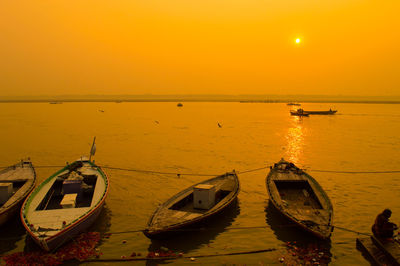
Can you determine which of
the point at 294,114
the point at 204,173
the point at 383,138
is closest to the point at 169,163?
the point at 204,173

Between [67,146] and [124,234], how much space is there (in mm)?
30728

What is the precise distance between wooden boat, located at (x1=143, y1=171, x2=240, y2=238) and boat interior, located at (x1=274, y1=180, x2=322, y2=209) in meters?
3.08

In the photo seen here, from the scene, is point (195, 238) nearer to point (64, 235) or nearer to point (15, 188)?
point (64, 235)

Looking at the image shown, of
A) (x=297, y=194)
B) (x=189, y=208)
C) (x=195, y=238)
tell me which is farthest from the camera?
(x=297, y=194)

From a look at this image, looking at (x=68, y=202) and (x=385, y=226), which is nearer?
(x=385, y=226)

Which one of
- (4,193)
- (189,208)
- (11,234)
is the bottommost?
(11,234)

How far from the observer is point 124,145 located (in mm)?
43906

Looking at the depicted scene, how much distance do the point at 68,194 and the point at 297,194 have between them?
13949 mm

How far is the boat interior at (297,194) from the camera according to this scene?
16.9 meters

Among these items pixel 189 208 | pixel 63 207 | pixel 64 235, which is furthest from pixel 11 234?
pixel 189 208

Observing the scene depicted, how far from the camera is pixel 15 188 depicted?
1917cm

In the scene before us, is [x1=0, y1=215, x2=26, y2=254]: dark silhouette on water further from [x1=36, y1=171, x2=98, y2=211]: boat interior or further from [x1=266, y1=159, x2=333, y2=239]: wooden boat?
[x1=266, y1=159, x2=333, y2=239]: wooden boat

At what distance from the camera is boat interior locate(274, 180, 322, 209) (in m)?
16.9

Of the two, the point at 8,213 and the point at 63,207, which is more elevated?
the point at 63,207
